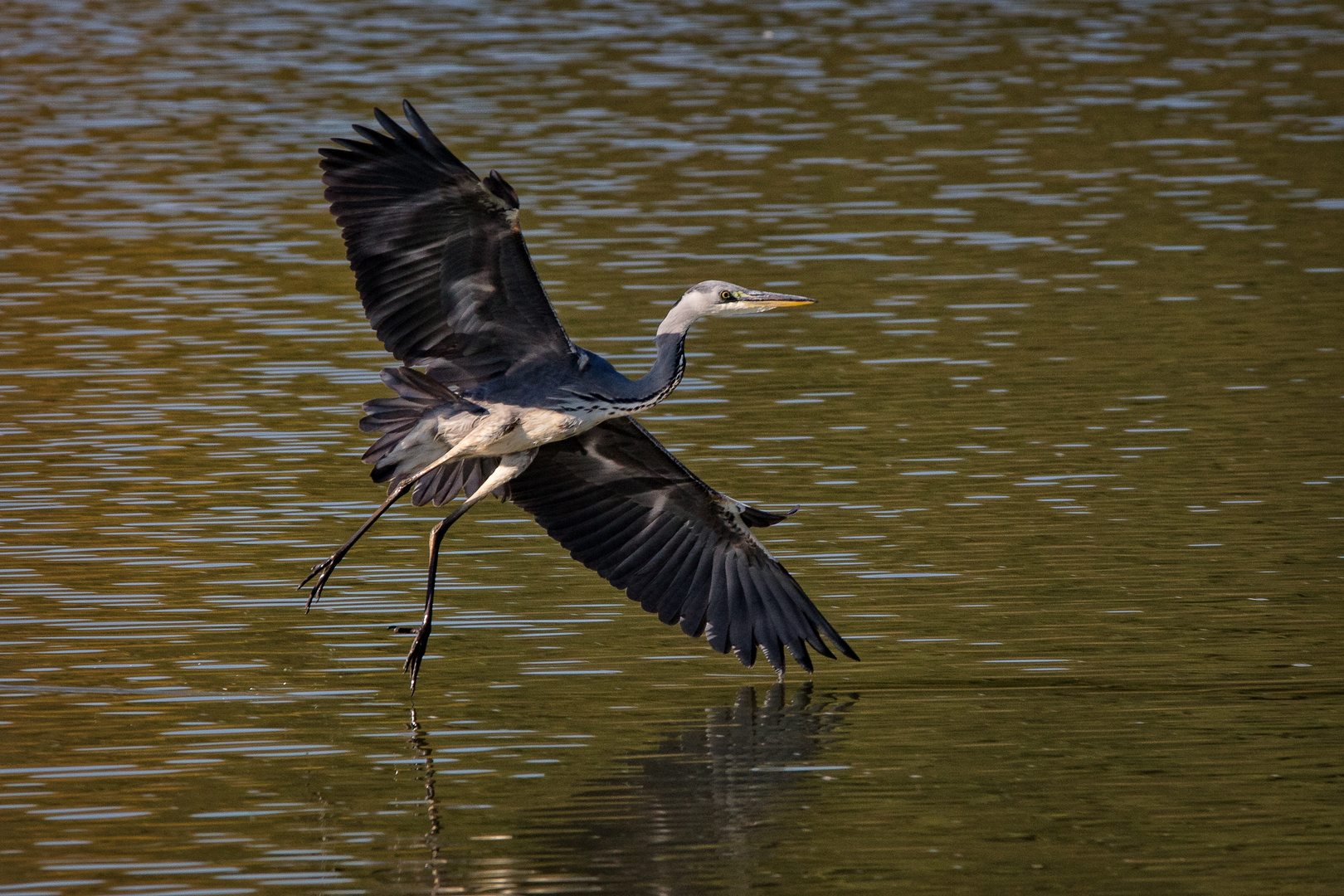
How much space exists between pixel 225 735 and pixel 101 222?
47.8 feet

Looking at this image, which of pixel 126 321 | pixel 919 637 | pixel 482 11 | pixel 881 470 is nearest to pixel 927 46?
pixel 482 11

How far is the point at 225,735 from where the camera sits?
998 cm

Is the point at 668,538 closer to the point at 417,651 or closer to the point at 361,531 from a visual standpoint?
the point at 361,531

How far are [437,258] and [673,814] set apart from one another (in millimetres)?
A: 3203

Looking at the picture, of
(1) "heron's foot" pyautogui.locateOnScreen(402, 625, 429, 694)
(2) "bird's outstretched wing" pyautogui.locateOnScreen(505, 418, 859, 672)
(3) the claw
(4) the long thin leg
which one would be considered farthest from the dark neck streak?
(3) the claw

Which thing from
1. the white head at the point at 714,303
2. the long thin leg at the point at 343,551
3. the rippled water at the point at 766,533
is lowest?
the rippled water at the point at 766,533

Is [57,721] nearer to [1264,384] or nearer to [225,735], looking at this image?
[225,735]

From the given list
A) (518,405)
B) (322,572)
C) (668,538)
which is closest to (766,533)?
(668,538)

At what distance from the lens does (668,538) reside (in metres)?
11.7

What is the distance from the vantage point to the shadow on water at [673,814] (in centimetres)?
838

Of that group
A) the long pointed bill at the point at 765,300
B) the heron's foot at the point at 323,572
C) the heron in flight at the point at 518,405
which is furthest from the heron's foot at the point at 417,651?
the long pointed bill at the point at 765,300

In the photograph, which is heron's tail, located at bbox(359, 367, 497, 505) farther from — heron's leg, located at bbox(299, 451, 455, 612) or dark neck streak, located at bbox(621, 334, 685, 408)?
dark neck streak, located at bbox(621, 334, 685, 408)

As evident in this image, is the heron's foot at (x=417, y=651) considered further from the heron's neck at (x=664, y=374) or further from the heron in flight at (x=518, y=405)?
the heron's neck at (x=664, y=374)

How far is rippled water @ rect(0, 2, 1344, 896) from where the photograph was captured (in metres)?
8.90
